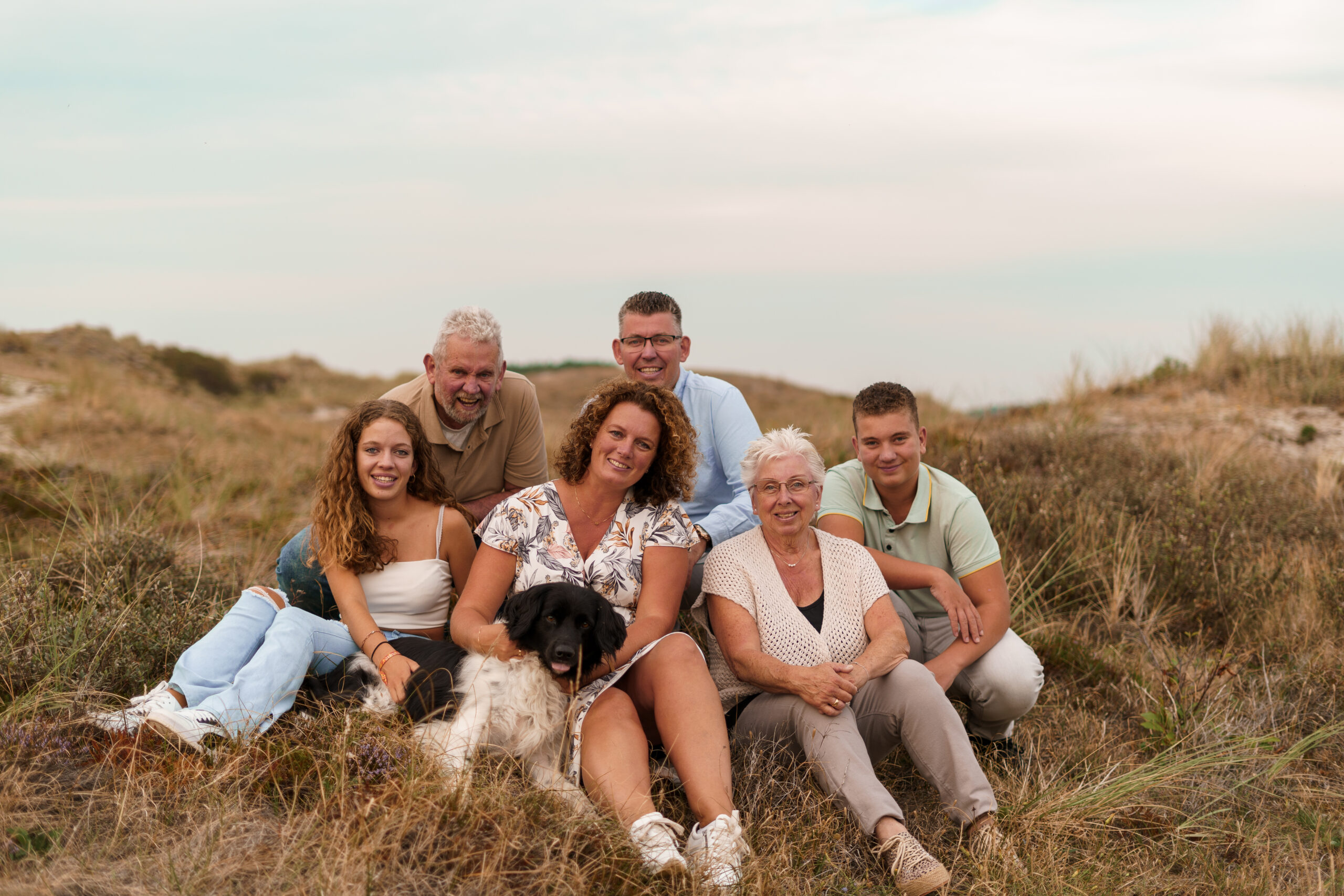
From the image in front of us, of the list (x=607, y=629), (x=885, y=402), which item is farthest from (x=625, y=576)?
(x=885, y=402)

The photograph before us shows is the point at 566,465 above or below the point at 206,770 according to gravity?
above

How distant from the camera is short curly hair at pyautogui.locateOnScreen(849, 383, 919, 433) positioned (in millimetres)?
3541

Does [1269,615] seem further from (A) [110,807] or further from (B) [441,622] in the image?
(A) [110,807]

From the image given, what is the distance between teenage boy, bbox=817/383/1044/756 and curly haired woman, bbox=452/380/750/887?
730 mm

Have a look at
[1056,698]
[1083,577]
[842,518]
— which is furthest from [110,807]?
[1083,577]

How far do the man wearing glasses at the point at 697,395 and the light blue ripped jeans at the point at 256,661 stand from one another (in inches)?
61.7

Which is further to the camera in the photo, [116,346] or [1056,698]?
[116,346]

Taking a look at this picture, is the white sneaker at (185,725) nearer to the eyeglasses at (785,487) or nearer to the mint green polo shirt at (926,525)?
the eyeglasses at (785,487)

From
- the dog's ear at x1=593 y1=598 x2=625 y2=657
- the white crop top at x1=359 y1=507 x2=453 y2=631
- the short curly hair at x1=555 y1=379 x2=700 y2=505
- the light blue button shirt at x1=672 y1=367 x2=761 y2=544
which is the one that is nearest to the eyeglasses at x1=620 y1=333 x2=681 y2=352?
the light blue button shirt at x1=672 y1=367 x2=761 y2=544

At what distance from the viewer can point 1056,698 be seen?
4.39 metres

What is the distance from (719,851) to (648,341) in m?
2.37

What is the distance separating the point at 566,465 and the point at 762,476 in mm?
746

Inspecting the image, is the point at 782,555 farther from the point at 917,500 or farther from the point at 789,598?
the point at 917,500

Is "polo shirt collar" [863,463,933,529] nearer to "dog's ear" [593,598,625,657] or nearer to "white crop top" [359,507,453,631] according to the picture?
"dog's ear" [593,598,625,657]
